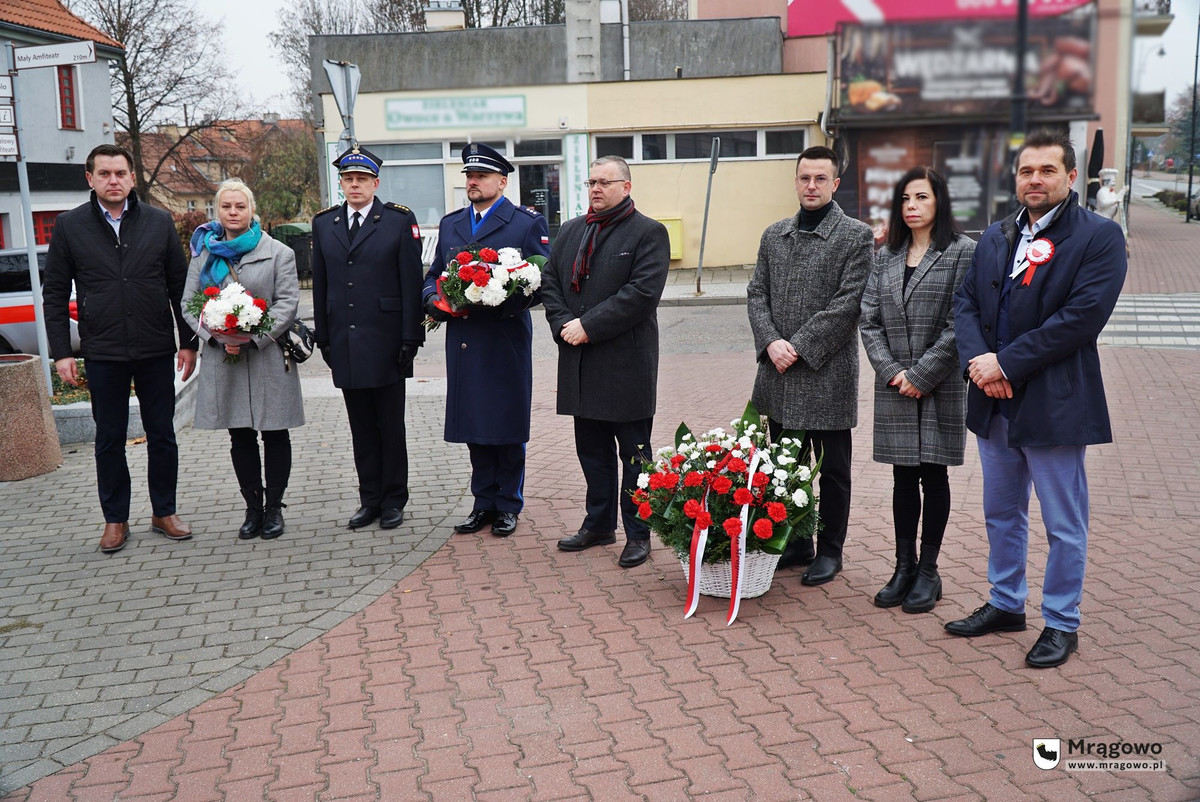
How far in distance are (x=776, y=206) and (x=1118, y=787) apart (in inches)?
906

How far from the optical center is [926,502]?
193 inches

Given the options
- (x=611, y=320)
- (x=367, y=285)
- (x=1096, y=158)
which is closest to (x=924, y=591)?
(x=611, y=320)

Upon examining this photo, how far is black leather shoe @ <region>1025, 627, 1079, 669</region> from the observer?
165 inches

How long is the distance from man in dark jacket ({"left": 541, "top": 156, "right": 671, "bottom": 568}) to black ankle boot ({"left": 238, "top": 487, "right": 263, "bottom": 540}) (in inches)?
80.5

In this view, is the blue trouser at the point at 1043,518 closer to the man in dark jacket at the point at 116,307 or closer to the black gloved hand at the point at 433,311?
the black gloved hand at the point at 433,311

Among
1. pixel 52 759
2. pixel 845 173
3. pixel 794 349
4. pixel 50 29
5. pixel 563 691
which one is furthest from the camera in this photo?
pixel 50 29

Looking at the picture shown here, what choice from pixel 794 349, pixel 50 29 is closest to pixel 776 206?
pixel 50 29

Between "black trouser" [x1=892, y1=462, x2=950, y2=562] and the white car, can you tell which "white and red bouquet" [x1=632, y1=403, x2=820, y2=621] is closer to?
"black trouser" [x1=892, y1=462, x2=950, y2=562]

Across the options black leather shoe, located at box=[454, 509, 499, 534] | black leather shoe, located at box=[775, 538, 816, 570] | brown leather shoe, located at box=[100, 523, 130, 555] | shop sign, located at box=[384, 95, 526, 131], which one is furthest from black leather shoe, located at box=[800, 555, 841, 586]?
brown leather shoe, located at box=[100, 523, 130, 555]

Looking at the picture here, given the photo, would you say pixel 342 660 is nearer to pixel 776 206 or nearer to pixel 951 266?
pixel 951 266

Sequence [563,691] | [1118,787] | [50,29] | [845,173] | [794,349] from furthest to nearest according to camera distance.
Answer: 1. [50,29]
2. [794,349]
3. [563,691]
4. [1118,787]
5. [845,173]

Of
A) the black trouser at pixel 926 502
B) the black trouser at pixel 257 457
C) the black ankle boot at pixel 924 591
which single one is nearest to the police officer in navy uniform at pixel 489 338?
the black trouser at pixel 257 457

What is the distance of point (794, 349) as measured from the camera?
16.6ft

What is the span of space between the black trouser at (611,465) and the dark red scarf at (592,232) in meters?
0.77
